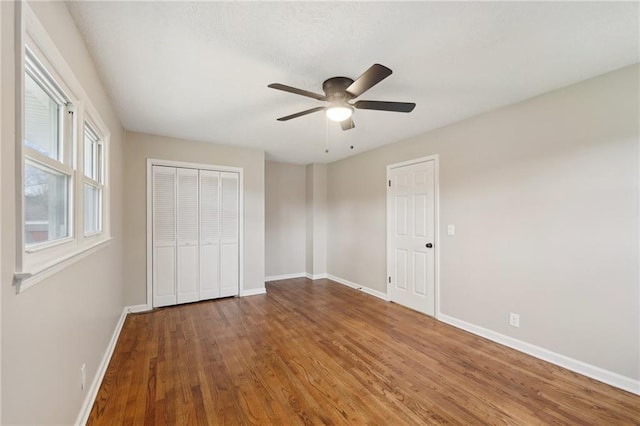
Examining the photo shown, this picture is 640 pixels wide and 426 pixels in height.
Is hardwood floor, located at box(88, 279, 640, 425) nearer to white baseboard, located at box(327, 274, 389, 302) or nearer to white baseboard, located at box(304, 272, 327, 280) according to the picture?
white baseboard, located at box(327, 274, 389, 302)

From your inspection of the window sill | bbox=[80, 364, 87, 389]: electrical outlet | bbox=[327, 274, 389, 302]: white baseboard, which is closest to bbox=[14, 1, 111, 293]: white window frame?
the window sill

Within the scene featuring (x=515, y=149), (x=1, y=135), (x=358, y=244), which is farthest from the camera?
(x=358, y=244)

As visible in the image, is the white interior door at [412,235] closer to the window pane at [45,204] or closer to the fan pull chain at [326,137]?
the fan pull chain at [326,137]

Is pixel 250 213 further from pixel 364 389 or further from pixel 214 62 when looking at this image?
pixel 364 389

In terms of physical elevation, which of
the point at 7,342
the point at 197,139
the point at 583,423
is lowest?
the point at 583,423

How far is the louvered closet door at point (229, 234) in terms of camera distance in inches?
169

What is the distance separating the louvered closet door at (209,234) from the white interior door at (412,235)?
2.67 meters

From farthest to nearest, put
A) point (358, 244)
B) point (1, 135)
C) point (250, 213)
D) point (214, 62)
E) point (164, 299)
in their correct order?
point (358, 244) → point (250, 213) → point (164, 299) → point (214, 62) → point (1, 135)

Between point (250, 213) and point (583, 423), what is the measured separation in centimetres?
420

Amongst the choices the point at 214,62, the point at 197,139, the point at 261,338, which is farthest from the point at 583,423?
the point at 197,139

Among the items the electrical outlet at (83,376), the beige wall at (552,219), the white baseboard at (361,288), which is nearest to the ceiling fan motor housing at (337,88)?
the beige wall at (552,219)

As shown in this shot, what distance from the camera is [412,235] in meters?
3.88

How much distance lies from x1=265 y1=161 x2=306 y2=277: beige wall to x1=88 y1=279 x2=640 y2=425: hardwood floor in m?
2.28

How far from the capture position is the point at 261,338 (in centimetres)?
293
